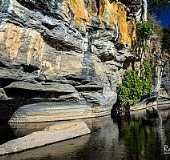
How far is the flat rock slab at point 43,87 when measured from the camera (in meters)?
37.8

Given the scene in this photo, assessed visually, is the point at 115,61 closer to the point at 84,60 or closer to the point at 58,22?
the point at 84,60

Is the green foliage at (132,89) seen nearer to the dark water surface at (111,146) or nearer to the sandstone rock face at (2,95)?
the dark water surface at (111,146)

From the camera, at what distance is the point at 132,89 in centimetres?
6006

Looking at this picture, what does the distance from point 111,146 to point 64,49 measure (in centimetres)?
1604

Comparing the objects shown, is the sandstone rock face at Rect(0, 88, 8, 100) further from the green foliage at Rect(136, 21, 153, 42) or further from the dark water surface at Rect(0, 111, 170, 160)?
the green foliage at Rect(136, 21, 153, 42)

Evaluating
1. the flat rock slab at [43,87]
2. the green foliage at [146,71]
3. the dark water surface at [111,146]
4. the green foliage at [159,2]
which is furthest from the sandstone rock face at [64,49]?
the green foliage at [159,2]

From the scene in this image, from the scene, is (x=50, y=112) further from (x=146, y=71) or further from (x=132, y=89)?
(x=146, y=71)

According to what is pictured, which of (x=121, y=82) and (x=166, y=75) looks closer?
(x=121, y=82)

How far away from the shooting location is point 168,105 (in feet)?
259

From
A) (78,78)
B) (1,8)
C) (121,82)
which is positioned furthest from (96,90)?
(1,8)

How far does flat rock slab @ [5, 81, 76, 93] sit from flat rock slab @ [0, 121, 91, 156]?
708cm

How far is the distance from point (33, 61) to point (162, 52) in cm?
5243

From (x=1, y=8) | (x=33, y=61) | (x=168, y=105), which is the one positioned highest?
(x=1, y=8)

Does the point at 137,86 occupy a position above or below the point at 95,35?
below
